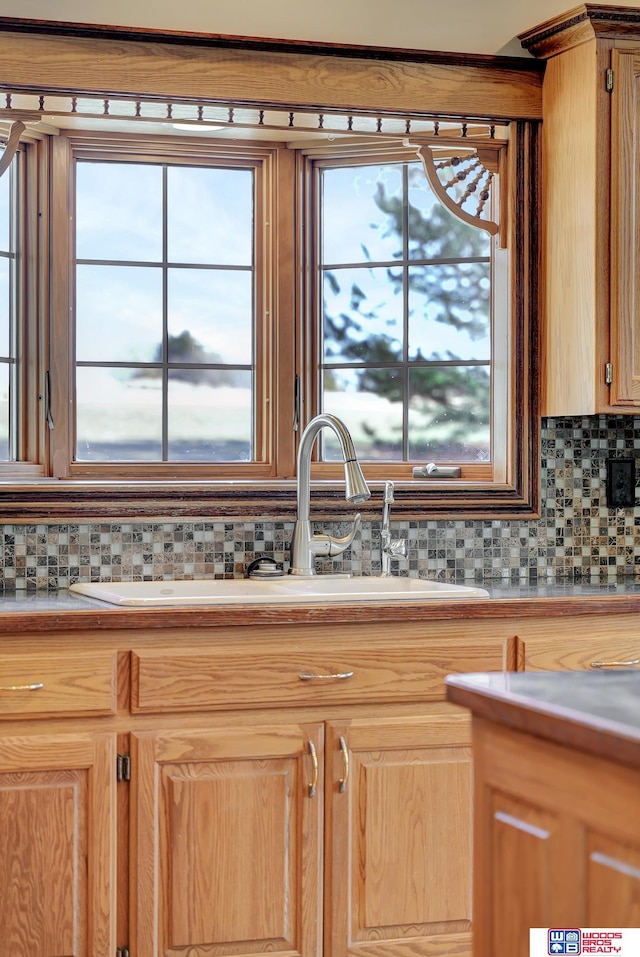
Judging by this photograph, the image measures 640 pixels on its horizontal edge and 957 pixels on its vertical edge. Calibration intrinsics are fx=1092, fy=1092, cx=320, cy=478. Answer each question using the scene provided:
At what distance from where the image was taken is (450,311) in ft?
10.0

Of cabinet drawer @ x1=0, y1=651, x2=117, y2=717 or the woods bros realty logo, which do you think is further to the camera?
cabinet drawer @ x1=0, y1=651, x2=117, y2=717

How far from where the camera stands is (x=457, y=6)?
2855 mm

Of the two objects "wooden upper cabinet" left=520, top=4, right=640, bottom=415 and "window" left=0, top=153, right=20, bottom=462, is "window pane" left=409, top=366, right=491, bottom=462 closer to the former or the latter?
"wooden upper cabinet" left=520, top=4, right=640, bottom=415

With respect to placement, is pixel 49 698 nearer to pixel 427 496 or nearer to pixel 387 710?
pixel 387 710

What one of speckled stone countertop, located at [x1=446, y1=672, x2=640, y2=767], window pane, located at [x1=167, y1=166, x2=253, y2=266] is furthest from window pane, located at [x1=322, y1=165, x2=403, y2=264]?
speckled stone countertop, located at [x1=446, y1=672, x2=640, y2=767]

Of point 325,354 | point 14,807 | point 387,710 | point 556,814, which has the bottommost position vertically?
point 14,807

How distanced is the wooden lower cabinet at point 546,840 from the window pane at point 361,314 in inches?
76.2

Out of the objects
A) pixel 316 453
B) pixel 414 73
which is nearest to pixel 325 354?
pixel 316 453

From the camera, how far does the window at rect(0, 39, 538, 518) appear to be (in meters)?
2.85

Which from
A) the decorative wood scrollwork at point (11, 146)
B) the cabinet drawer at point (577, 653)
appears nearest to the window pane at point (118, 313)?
the decorative wood scrollwork at point (11, 146)

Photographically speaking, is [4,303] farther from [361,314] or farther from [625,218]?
[625,218]

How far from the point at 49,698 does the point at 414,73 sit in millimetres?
1824

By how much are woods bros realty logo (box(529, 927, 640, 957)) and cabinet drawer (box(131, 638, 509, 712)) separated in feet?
3.86

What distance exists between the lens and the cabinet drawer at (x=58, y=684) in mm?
2154
